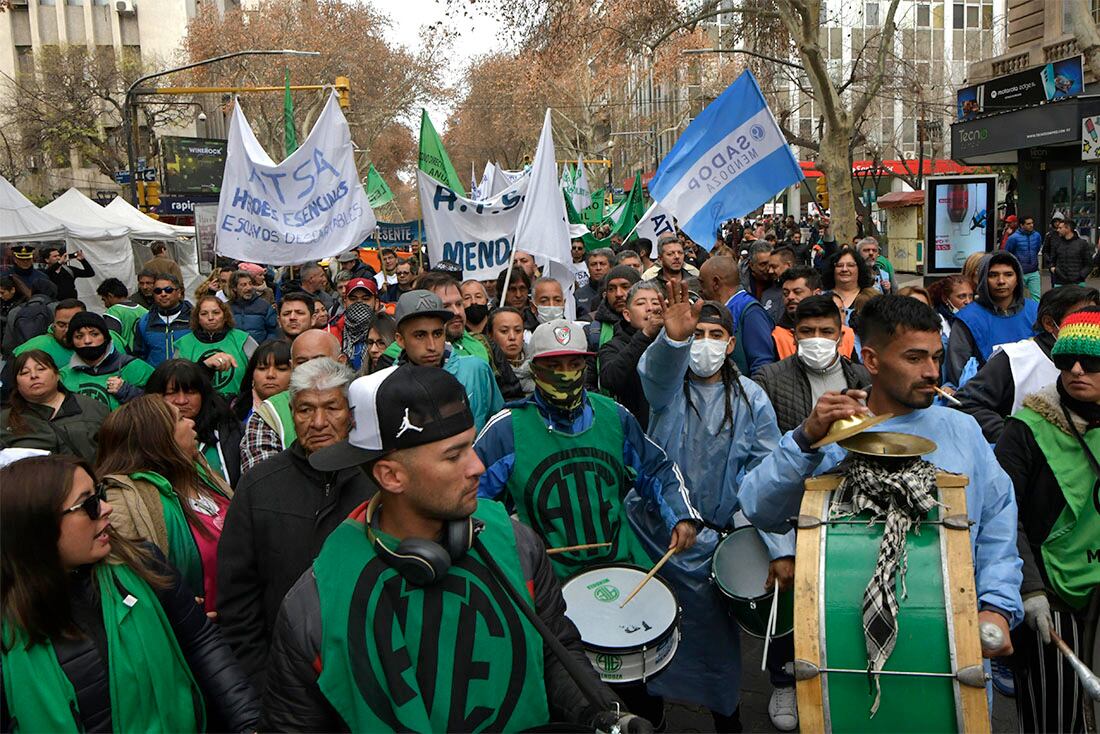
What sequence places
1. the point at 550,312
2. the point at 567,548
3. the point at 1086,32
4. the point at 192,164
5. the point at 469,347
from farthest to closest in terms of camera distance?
the point at 192,164
the point at 1086,32
the point at 550,312
the point at 469,347
the point at 567,548

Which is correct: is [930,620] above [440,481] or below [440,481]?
below

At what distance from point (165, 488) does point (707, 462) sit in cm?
220

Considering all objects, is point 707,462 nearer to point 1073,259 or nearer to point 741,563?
point 741,563

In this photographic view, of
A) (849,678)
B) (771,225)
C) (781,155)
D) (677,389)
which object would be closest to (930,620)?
(849,678)

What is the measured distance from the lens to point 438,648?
7.36ft

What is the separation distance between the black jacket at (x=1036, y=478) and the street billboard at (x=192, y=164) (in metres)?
35.9

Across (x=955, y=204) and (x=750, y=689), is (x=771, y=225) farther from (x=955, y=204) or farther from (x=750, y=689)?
(x=750, y=689)

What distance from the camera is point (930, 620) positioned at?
2672mm

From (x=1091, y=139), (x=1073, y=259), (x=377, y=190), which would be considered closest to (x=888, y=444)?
(x=1091, y=139)

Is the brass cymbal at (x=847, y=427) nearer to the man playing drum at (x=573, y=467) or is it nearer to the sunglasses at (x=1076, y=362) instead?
the sunglasses at (x=1076, y=362)

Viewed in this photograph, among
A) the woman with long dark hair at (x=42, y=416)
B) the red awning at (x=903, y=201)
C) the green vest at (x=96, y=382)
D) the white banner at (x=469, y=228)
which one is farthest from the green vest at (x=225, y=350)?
the red awning at (x=903, y=201)

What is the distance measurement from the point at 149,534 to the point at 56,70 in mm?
51099

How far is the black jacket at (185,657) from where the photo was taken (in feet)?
8.56

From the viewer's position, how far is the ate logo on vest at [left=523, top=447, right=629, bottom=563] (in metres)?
4.02
